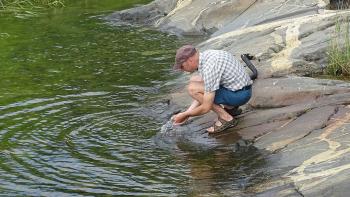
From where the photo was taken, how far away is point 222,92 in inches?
376

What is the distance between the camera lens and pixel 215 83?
9.21m

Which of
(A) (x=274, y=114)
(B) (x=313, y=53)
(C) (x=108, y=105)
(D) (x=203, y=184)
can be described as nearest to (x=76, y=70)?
(C) (x=108, y=105)

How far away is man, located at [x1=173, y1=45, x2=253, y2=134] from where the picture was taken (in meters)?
9.09

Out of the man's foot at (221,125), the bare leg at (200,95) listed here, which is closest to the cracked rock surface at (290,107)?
the man's foot at (221,125)

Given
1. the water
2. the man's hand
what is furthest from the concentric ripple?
the man's hand

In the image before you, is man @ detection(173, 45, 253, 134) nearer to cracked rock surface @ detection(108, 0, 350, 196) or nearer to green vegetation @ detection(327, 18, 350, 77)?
cracked rock surface @ detection(108, 0, 350, 196)

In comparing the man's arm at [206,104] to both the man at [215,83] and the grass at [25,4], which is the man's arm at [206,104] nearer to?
the man at [215,83]

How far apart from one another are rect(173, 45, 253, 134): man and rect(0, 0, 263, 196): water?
66 cm

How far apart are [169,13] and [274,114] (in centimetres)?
1222

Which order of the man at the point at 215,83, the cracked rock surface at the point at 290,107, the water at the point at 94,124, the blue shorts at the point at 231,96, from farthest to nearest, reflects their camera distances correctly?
1. the blue shorts at the point at 231,96
2. the man at the point at 215,83
3. the water at the point at 94,124
4. the cracked rock surface at the point at 290,107

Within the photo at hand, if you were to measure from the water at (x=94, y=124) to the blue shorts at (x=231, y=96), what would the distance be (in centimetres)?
81

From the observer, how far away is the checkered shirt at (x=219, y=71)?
918 cm

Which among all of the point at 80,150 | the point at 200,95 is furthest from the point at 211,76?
the point at 80,150

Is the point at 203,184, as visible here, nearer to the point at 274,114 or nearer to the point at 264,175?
the point at 264,175
